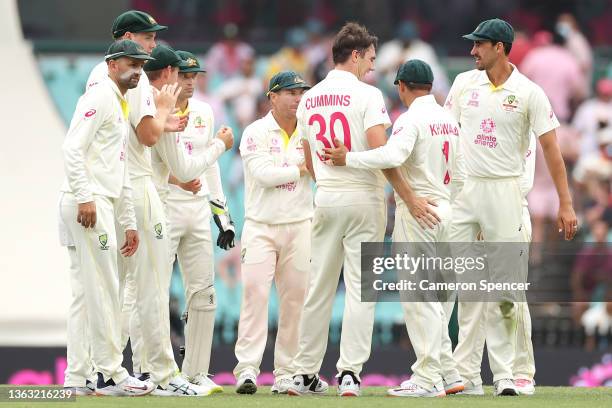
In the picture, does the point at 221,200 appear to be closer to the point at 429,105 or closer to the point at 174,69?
the point at 174,69

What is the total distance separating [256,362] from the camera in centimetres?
902

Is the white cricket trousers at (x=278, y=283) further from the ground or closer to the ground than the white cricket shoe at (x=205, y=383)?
further from the ground

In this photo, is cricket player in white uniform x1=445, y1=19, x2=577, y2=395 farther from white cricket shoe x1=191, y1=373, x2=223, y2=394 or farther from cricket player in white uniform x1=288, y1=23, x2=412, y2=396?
white cricket shoe x1=191, y1=373, x2=223, y2=394

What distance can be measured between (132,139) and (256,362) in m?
1.63

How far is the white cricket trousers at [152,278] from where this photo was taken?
330 inches

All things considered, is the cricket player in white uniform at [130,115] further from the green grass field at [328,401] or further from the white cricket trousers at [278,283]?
the white cricket trousers at [278,283]

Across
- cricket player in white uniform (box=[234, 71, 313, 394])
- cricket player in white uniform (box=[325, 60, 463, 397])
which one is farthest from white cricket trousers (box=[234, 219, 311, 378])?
cricket player in white uniform (box=[325, 60, 463, 397])

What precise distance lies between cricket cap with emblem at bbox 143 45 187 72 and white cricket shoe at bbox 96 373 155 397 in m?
1.88

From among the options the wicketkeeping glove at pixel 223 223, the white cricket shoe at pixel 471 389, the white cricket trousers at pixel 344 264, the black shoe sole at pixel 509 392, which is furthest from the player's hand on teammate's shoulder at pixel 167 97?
the black shoe sole at pixel 509 392

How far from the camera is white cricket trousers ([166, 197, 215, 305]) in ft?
30.1

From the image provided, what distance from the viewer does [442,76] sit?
16.2m

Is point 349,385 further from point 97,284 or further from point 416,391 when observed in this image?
point 97,284

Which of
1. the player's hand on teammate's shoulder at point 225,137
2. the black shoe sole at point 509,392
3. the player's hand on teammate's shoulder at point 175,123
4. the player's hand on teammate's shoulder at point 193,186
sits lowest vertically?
the black shoe sole at point 509,392

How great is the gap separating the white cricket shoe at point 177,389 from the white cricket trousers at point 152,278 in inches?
1.4
